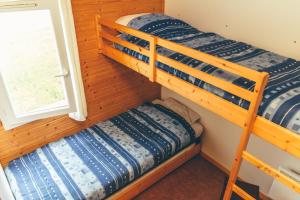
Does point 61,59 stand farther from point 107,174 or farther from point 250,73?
point 250,73

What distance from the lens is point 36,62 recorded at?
2193 millimetres

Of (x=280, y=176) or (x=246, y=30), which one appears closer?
(x=280, y=176)

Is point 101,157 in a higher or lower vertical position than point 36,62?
lower

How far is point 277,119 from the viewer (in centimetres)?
135

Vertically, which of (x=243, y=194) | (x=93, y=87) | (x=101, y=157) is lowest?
(x=101, y=157)

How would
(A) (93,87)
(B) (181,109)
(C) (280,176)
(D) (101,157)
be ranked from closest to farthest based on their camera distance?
(C) (280,176) < (D) (101,157) < (A) (93,87) < (B) (181,109)

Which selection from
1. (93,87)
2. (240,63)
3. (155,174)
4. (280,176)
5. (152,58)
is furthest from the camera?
(93,87)

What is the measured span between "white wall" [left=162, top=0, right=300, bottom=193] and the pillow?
77mm

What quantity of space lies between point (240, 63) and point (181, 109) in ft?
4.24

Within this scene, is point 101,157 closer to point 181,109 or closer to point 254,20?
point 181,109

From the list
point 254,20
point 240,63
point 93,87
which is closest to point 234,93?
point 240,63

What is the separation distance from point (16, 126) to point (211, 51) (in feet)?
6.36

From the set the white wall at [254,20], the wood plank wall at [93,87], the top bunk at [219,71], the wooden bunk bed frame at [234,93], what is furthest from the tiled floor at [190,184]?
the white wall at [254,20]

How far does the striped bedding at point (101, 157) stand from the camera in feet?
6.76
